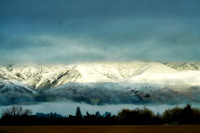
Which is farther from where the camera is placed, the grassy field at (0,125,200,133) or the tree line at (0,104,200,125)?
the tree line at (0,104,200,125)

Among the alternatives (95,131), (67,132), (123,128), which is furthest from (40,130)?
(123,128)

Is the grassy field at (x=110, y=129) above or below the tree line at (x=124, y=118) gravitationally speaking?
below

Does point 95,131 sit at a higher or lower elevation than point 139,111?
lower

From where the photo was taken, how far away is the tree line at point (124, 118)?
111938 millimetres

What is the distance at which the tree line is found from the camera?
112m

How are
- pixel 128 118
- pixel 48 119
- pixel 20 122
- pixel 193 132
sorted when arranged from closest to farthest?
pixel 193 132
pixel 20 122
pixel 48 119
pixel 128 118

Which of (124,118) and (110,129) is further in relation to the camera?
(124,118)

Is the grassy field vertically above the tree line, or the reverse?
the tree line

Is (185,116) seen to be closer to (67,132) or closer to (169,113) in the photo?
(169,113)

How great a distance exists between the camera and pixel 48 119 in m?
115

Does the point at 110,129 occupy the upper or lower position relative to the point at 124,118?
lower

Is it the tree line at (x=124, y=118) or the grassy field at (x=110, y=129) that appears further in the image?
the tree line at (x=124, y=118)

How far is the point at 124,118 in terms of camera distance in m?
124

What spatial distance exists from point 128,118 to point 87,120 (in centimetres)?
1694
